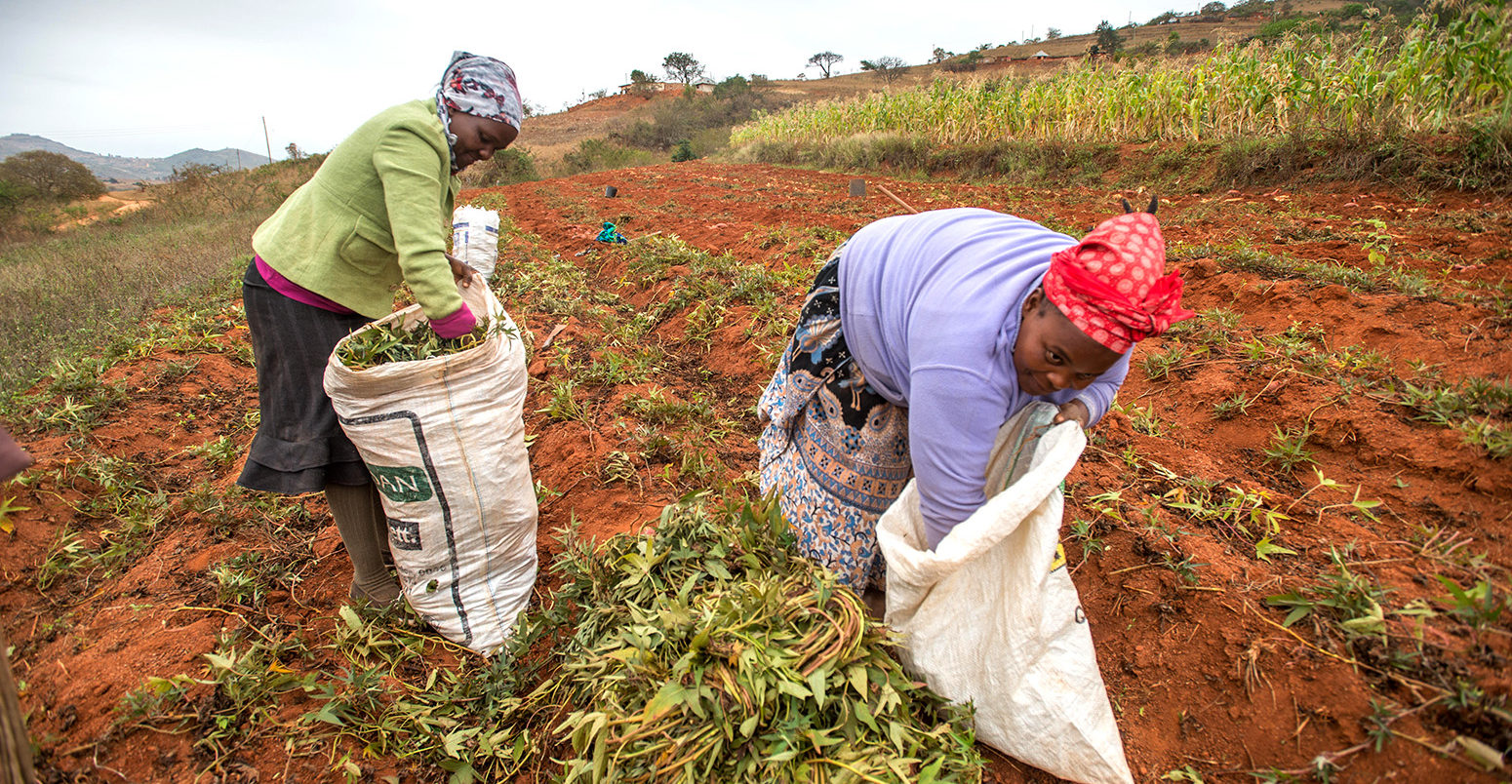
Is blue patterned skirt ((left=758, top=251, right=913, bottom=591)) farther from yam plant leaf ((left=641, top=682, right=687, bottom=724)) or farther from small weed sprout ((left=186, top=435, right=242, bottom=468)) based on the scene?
small weed sprout ((left=186, top=435, right=242, bottom=468))

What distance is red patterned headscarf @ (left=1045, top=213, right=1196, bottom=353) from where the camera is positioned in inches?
44.0

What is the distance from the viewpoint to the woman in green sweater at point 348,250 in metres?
1.68

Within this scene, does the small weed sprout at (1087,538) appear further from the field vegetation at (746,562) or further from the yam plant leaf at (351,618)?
the yam plant leaf at (351,618)

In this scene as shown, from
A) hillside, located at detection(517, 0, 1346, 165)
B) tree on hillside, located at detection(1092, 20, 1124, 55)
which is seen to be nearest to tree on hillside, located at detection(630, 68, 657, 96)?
hillside, located at detection(517, 0, 1346, 165)

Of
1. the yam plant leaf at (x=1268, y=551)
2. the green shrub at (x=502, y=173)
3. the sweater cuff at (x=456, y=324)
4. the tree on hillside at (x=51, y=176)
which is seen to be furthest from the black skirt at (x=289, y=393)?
the tree on hillside at (x=51, y=176)

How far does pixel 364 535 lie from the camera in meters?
2.03

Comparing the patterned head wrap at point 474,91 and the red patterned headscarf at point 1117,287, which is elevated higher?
the patterned head wrap at point 474,91

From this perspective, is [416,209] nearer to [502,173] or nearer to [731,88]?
[502,173]

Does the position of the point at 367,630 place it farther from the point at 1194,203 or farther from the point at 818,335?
the point at 1194,203

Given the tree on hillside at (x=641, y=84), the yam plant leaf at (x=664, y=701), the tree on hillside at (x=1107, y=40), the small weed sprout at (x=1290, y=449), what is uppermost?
the tree on hillside at (x=641, y=84)

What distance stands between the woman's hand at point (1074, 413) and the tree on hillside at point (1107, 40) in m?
33.2

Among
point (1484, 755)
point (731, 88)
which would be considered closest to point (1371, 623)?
point (1484, 755)

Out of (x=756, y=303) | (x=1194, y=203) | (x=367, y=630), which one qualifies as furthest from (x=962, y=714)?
(x=1194, y=203)

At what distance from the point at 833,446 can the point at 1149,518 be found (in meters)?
1.12
